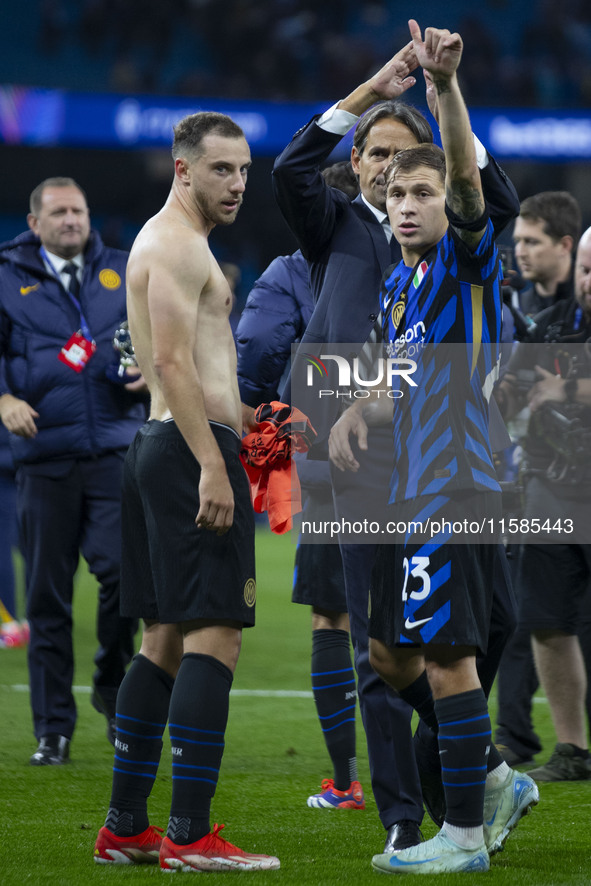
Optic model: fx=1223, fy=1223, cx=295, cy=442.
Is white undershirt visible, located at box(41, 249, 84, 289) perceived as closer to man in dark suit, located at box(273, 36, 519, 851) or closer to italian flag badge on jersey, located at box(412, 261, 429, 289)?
man in dark suit, located at box(273, 36, 519, 851)

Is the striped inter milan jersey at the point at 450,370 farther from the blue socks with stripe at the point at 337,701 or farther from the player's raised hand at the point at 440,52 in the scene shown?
the blue socks with stripe at the point at 337,701

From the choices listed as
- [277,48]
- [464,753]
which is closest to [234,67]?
[277,48]

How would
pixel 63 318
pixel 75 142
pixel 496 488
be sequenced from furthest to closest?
pixel 75 142, pixel 63 318, pixel 496 488

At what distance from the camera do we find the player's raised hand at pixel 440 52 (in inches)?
107

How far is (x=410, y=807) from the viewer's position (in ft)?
10.6

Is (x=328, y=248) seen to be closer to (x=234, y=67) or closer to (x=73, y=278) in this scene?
(x=73, y=278)

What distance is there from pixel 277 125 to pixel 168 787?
15335 mm

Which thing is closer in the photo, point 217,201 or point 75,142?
point 217,201

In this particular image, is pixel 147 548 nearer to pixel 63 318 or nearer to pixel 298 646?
pixel 63 318

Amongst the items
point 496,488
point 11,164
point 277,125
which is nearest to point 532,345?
point 496,488

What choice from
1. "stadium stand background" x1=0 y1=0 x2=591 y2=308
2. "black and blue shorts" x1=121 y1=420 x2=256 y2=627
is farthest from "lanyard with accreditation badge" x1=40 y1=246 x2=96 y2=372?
"stadium stand background" x1=0 y1=0 x2=591 y2=308

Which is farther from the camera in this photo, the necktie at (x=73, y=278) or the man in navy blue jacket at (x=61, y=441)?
the necktie at (x=73, y=278)

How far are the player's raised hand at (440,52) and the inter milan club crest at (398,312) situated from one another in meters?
0.59

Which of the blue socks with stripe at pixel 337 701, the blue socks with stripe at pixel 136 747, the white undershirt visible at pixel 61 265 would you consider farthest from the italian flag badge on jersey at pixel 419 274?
the white undershirt visible at pixel 61 265
